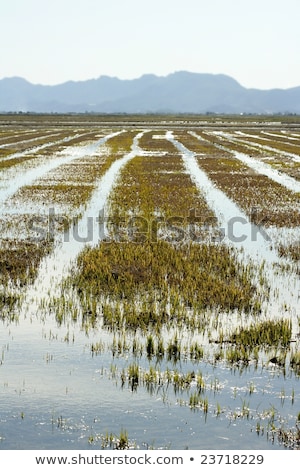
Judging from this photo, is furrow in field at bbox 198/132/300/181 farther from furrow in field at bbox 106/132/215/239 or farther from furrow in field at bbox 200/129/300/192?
furrow in field at bbox 106/132/215/239

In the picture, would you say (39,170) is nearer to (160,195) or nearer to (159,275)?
(160,195)

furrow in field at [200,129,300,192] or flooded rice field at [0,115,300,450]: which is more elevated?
furrow in field at [200,129,300,192]

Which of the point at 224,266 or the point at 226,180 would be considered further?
the point at 226,180

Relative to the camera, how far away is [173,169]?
131 feet

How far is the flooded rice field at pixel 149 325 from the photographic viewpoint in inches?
320

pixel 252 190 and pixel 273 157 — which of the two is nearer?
pixel 252 190

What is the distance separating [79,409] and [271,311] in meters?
5.21

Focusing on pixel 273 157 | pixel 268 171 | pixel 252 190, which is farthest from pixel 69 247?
pixel 273 157

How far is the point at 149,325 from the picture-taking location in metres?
11.6

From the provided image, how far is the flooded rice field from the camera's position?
26.6 feet

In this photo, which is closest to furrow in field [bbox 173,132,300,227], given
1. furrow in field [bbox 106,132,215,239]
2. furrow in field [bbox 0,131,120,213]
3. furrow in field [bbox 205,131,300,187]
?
furrow in field [bbox 205,131,300,187]

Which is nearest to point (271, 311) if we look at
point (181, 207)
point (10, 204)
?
point (181, 207)

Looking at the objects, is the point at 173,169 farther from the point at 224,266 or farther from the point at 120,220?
the point at 224,266

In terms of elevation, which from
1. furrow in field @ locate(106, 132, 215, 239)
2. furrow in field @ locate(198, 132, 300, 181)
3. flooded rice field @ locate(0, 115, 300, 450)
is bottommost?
flooded rice field @ locate(0, 115, 300, 450)
